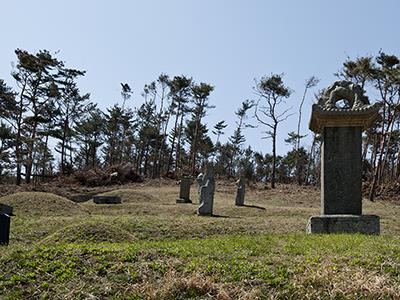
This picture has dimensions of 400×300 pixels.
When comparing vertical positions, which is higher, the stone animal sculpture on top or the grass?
the stone animal sculpture on top

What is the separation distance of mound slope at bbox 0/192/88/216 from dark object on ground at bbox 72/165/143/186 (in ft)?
54.5

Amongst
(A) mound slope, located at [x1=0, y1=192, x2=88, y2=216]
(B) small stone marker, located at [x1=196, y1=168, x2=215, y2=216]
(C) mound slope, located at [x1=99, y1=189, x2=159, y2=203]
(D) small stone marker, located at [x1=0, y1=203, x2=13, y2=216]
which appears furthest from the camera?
(C) mound slope, located at [x1=99, y1=189, x2=159, y2=203]

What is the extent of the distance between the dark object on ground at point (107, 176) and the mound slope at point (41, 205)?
16599 mm

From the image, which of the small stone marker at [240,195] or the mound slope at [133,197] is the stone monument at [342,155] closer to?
the small stone marker at [240,195]

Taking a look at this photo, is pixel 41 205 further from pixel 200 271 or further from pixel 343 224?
pixel 200 271

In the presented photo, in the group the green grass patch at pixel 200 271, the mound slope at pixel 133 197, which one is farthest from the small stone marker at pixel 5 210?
the green grass patch at pixel 200 271

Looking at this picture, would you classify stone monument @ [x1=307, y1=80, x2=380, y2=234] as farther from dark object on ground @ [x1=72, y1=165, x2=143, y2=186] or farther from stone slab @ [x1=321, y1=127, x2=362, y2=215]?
dark object on ground @ [x1=72, y1=165, x2=143, y2=186]

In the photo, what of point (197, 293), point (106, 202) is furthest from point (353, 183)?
point (106, 202)

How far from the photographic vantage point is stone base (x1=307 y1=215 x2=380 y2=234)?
9.47 meters

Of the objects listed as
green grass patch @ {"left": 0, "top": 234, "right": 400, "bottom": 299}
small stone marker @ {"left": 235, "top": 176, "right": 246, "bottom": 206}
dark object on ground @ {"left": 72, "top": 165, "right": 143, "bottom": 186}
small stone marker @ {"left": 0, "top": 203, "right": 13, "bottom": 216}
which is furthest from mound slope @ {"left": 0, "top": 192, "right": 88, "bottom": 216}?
→ dark object on ground @ {"left": 72, "top": 165, "right": 143, "bottom": 186}

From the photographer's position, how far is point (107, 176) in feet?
128

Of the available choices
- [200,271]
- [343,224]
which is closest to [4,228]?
[200,271]

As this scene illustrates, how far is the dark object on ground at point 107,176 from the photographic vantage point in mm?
38531

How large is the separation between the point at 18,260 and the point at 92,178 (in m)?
33.3
